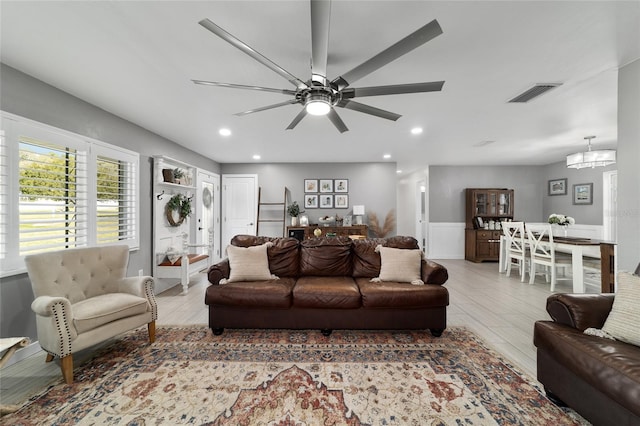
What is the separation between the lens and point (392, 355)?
2.22 m

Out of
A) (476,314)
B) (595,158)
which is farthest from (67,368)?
(595,158)

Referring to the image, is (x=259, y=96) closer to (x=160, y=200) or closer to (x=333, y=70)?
(x=333, y=70)

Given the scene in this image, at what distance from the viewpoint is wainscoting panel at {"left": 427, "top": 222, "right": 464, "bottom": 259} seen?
272 inches

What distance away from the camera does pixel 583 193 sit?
19.1 feet

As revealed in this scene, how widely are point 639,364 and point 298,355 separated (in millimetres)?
2053

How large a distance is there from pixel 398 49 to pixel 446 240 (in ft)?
21.2

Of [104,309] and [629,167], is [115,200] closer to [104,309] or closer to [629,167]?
[104,309]

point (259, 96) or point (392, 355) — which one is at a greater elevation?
point (259, 96)

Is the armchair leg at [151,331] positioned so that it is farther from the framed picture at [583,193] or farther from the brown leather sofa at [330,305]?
the framed picture at [583,193]

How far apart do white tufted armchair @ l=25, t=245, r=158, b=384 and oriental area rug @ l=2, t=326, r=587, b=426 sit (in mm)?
274

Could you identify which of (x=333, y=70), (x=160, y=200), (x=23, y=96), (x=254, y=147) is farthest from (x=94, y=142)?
(x=333, y=70)

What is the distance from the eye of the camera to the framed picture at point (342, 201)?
21.4 ft

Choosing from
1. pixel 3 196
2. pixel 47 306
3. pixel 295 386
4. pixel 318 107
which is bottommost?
pixel 295 386

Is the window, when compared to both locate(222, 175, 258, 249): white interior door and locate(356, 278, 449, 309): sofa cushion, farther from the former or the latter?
locate(356, 278, 449, 309): sofa cushion
